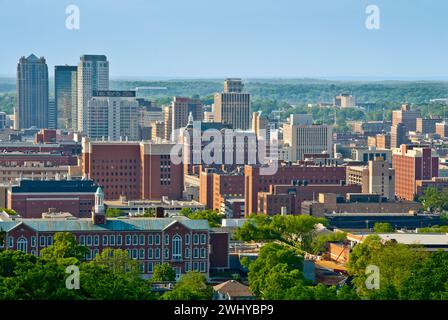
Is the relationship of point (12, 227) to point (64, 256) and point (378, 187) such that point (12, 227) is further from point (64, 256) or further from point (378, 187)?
point (378, 187)

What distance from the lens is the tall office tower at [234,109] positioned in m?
75.3

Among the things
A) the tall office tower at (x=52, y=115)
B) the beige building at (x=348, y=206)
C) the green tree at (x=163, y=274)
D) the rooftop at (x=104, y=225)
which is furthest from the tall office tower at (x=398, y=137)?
the green tree at (x=163, y=274)

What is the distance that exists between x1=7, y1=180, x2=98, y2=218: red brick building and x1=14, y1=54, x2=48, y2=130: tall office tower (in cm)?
4114

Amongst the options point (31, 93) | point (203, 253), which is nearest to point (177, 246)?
point (203, 253)

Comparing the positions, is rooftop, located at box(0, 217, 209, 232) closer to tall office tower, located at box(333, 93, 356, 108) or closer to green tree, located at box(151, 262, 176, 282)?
green tree, located at box(151, 262, 176, 282)

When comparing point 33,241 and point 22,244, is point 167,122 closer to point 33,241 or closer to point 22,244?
point 33,241

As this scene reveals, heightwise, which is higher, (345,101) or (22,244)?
(345,101)

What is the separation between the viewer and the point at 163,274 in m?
25.0

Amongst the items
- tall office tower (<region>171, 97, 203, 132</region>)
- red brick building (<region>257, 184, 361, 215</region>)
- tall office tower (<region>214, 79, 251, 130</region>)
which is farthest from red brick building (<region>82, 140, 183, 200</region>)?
tall office tower (<region>171, 97, 203, 132</region>)

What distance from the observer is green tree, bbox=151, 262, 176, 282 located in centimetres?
2483

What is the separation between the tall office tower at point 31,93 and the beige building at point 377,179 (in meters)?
37.5

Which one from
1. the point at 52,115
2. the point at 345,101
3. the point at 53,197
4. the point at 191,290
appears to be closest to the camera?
the point at 191,290

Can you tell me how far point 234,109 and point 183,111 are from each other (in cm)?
290
